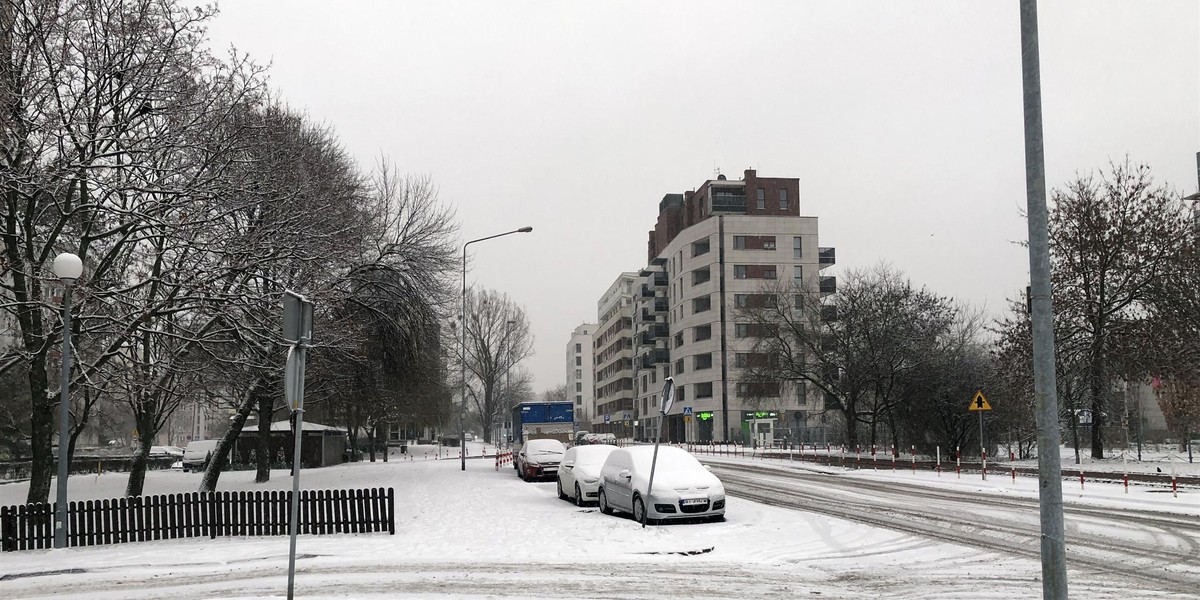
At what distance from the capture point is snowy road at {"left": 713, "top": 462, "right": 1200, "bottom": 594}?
1145cm

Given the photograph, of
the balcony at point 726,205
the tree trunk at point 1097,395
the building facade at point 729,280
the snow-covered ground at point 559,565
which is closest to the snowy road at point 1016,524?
the snow-covered ground at point 559,565

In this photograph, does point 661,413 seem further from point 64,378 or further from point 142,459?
point 142,459

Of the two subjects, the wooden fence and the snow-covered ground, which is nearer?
the snow-covered ground

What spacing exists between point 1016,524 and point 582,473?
9.86m

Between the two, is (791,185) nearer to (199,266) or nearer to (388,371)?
(388,371)

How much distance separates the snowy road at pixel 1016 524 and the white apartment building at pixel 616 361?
9323 cm

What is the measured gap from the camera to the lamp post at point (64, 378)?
13.5 m

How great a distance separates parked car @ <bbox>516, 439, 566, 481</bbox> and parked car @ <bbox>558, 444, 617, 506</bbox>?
7353 mm

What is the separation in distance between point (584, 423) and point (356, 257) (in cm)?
Result: 15638

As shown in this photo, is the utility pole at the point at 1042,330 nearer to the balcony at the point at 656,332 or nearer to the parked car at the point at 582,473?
the parked car at the point at 582,473

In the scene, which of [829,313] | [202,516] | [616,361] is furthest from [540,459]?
[616,361]

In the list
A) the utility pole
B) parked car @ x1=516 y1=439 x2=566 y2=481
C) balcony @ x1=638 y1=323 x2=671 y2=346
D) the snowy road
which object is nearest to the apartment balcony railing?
balcony @ x1=638 y1=323 x2=671 y2=346

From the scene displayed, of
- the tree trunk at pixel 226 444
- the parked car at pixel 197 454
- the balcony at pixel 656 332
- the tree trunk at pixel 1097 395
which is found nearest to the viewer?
the tree trunk at pixel 226 444

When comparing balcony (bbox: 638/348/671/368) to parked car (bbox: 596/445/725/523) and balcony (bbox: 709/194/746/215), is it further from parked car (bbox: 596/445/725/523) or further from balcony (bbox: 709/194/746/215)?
parked car (bbox: 596/445/725/523)
